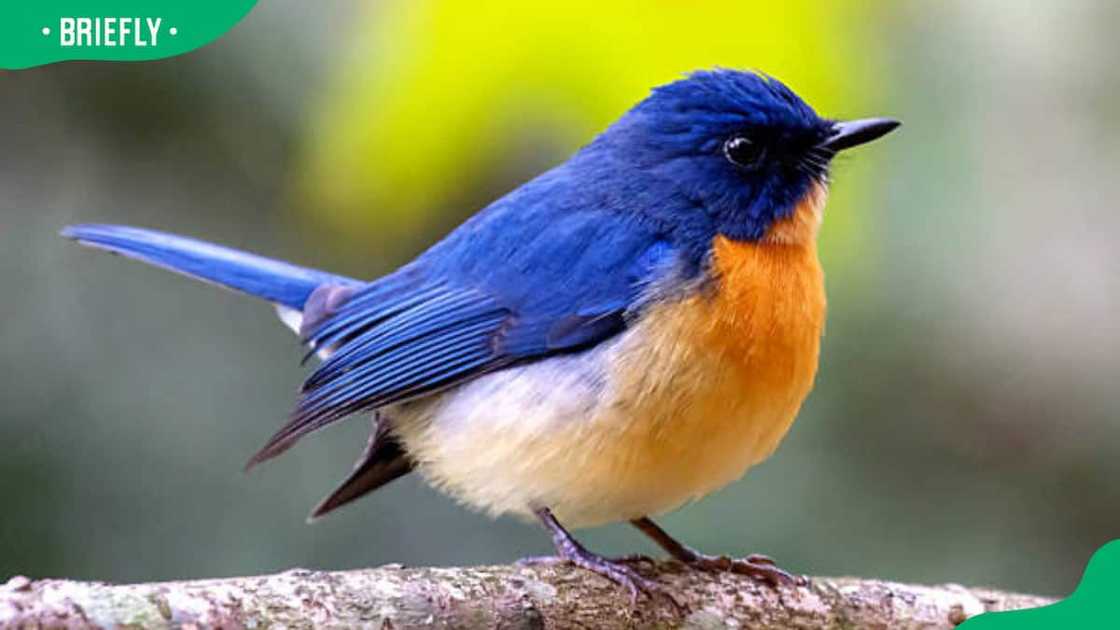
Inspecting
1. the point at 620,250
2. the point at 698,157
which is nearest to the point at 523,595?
the point at 620,250

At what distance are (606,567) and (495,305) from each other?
0.75 m

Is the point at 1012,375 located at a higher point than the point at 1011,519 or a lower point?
higher

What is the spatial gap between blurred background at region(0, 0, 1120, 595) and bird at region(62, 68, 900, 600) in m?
0.18

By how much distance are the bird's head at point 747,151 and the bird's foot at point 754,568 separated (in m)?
0.79

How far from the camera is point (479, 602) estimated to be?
3326 mm

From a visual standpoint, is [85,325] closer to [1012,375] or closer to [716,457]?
[716,457]

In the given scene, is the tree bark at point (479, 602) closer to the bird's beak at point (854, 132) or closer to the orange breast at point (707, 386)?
the orange breast at point (707, 386)

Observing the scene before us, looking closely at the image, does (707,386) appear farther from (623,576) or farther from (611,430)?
(623,576)

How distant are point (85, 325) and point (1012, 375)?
11.2 ft

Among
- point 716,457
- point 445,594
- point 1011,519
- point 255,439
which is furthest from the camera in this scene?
point 1011,519

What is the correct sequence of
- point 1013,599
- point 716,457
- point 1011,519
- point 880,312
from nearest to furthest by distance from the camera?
1. point 716,457
2. point 1013,599
3. point 880,312
4. point 1011,519

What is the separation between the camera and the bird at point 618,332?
12.2ft

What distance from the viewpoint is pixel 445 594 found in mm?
3277

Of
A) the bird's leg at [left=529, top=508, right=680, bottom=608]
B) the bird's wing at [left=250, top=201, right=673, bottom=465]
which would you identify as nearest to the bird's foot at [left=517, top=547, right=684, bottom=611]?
the bird's leg at [left=529, top=508, right=680, bottom=608]
